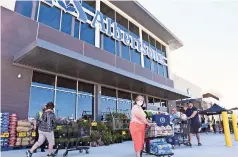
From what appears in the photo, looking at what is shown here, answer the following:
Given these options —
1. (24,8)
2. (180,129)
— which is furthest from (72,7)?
(180,129)

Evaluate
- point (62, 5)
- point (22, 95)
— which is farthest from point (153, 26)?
point (22, 95)

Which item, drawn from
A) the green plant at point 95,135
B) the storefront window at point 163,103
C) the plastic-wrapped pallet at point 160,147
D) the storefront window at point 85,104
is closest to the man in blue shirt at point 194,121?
the plastic-wrapped pallet at point 160,147

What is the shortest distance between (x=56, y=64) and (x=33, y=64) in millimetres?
912

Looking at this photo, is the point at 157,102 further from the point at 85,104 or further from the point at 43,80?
the point at 43,80

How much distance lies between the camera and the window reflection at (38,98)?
314 inches

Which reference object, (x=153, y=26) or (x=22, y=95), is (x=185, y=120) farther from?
(x=153, y=26)

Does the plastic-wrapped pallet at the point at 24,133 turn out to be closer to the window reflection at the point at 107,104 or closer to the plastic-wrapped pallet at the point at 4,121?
the plastic-wrapped pallet at the point at 4,121

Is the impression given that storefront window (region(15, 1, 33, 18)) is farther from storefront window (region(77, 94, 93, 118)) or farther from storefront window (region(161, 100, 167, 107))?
storefront window (region(161, 100, 167, 107))

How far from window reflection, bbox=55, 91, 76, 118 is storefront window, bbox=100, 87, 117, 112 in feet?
6.48

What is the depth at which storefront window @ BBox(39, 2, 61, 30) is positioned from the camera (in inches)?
370

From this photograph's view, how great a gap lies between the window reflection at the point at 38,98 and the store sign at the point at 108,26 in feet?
14.8

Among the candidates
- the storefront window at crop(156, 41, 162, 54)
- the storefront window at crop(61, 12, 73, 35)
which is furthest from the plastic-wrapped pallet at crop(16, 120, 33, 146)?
the storefront window at crop(156, 41, 162, 54)

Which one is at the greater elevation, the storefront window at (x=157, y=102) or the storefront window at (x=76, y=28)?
the storefront window at (x=76, y=28)

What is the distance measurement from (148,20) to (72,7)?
720 cm
